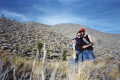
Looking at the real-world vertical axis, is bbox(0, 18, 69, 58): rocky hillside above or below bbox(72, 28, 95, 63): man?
below

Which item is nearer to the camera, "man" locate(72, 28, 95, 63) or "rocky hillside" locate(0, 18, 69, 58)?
"man" locate(72, 28, 95, 63)

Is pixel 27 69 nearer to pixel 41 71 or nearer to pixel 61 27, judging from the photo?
pixel 41 71

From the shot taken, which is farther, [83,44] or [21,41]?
[21,41]

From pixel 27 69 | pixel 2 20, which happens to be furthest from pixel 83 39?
pixel 2 20

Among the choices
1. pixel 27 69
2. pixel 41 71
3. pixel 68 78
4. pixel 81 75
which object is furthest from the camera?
pixel 27 69

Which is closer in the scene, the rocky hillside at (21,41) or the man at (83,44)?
the man at (83,44)

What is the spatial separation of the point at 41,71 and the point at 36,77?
0.73ft

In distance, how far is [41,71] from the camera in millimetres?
1920

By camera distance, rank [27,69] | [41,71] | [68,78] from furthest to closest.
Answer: [27,69] < [68,78] < [41,71]

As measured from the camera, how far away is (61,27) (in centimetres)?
6375

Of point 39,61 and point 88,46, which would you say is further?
point 88,46

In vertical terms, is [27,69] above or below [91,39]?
below

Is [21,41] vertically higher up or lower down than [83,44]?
lower down

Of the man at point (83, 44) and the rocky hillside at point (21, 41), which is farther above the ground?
the man at point (83, 44)
